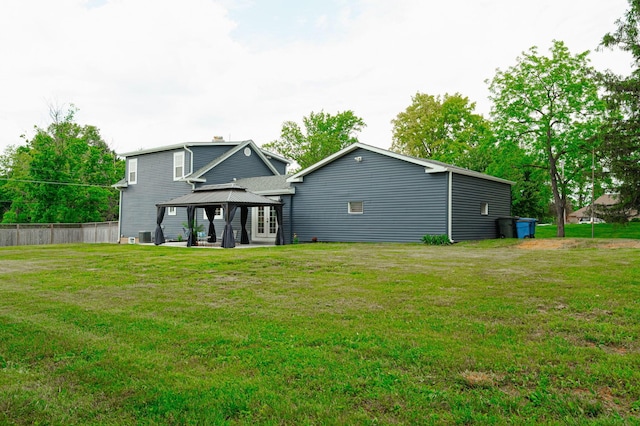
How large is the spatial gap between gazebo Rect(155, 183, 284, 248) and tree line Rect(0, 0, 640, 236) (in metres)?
14.6

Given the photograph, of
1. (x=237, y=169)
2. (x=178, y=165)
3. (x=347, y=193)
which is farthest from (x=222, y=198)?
(x=178, y=165)

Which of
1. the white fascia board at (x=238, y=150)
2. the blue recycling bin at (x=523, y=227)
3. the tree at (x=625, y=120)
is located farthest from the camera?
the white fascia board at (x=238, y=150)

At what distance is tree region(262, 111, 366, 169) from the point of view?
43.7 m

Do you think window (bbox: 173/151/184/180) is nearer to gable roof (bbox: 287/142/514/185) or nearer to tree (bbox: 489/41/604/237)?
gable roof (bbox: 287/142/514/185)

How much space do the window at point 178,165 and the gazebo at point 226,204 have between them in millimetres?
3820

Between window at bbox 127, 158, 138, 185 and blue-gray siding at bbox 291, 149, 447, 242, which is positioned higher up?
window at bbox 127, 158, 138, 185

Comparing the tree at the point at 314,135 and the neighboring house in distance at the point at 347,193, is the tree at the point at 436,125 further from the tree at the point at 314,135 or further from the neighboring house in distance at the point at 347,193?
the neighboring house in distance at the point at 347,193

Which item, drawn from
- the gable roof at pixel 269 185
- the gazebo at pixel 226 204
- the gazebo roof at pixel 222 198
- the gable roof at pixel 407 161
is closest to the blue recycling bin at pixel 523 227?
the gable roof at pixel 407 161

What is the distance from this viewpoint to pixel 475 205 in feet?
59.7

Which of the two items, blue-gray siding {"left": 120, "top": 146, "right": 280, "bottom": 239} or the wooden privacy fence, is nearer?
blue-gray siding {"left": 120, "top": 146, "right": 280, "bottom": 239}

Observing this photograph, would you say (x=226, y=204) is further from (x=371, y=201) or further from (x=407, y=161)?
(x=407, y=161)

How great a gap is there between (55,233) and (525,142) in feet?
93.2

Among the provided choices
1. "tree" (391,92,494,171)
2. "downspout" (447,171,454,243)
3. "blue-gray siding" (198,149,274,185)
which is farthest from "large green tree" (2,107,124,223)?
"tree" (391,92,494,171)

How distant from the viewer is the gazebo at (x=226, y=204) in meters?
17.0
